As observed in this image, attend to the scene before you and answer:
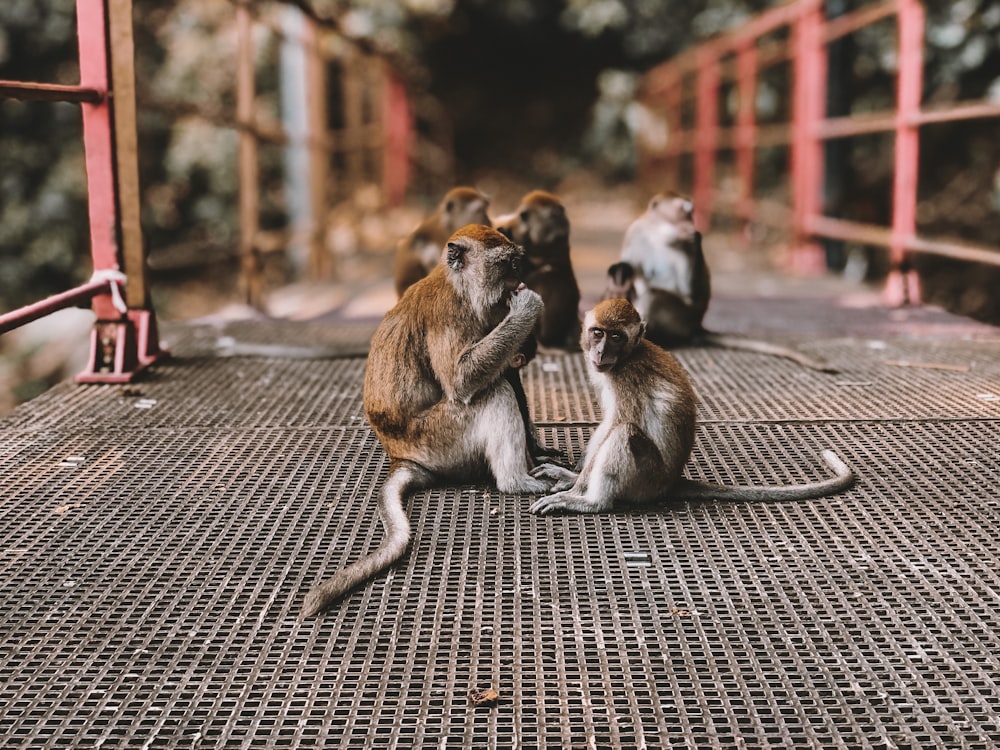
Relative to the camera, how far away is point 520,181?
744 inches

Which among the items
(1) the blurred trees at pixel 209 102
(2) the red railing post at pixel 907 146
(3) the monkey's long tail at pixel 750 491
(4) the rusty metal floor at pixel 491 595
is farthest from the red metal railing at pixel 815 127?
(4) the rusty metal floor at pixel 491 595

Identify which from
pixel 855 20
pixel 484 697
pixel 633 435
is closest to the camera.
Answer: pixel 484 697

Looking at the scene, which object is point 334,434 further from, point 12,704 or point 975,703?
point 975,703

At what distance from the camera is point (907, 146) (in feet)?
17.1

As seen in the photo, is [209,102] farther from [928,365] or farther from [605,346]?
[605,346]

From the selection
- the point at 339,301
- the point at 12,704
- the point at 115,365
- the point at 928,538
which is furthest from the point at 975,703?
the point at 339,301

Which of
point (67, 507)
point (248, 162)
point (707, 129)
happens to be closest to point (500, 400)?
point (67, 507)

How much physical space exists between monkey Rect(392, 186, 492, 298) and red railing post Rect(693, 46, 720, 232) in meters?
5.54

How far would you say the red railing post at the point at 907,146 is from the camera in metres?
5.16

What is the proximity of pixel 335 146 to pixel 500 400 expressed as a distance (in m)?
6.15

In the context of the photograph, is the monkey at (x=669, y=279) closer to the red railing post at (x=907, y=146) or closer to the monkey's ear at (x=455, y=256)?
the red railing post at (x=907, y=146)

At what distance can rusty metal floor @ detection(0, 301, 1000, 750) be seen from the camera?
5.35 ft

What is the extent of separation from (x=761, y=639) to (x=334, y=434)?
1.59 metres

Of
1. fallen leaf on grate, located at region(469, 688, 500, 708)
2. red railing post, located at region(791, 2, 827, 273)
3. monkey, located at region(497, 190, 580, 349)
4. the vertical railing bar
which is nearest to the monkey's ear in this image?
fallen leaf on grate, located at region(469, 688, 500, 708)
